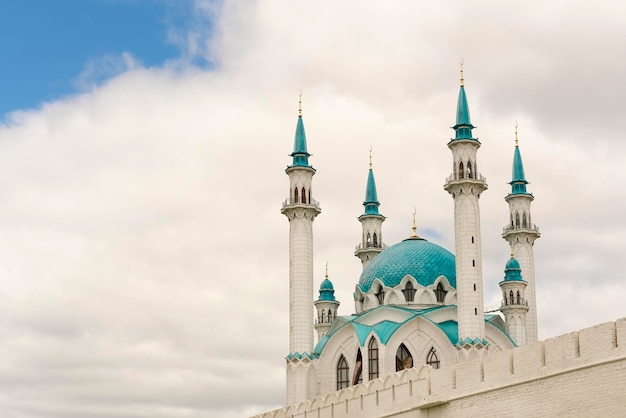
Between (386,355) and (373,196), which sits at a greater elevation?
(373,196)

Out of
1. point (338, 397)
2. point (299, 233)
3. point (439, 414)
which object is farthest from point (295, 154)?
point (439, 414)

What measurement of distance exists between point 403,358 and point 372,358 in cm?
140

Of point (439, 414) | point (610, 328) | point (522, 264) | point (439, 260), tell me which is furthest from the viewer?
point (522, 264)

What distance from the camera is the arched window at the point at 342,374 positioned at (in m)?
47.6

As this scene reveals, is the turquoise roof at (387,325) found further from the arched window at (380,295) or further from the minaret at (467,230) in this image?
the minaret at (467,230)

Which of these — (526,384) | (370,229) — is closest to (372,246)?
(370,229)

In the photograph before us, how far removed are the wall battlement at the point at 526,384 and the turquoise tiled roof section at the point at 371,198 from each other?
31.0 meters

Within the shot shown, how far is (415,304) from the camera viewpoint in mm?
48750

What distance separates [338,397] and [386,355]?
1611 centimetres

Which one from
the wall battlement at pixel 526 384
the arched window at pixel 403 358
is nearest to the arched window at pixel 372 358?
the arched window at pixel 403 358

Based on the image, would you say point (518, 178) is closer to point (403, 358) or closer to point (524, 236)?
point (524, 236)

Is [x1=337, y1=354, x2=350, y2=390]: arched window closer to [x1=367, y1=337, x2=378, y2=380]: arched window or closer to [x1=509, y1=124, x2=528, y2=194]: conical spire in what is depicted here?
[x1=367, y1=337, x2=378, y2=380]: arched window

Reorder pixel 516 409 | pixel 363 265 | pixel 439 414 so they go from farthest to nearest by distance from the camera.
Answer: pixel 363 265, pixel 439 414, pixel 516 409

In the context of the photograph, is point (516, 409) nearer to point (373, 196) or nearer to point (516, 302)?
point (516, 302)
